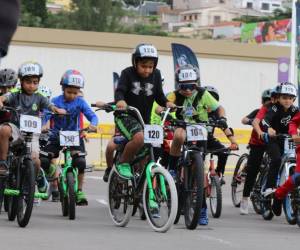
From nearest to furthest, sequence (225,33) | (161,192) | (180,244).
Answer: (180,244) < (161,192) < (225,33)

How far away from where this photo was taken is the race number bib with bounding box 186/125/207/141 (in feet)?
31.2

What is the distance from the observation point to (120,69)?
3170cm

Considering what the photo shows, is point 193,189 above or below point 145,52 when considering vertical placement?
below

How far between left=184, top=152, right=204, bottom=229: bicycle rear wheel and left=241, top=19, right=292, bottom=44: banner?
311 feet

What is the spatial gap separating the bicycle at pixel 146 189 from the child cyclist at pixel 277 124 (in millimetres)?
2252

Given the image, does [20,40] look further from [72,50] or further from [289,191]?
[289,191]

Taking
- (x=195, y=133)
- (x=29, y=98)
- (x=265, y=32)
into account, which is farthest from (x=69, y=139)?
(x=265, y=32)

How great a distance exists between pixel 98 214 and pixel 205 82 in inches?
874

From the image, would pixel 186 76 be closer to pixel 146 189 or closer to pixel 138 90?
pixel 138 90

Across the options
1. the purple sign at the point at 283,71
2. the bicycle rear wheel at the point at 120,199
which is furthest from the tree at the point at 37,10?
the bicycle rear wheel at the point at 120,199

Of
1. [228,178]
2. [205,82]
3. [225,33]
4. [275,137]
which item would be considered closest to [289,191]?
[275,137]

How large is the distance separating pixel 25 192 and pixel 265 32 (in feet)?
333

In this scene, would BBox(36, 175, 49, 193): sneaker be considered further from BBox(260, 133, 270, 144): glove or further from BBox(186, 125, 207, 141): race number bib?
BBox(260, 133, 270, 144): glove

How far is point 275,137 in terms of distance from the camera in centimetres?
1111
